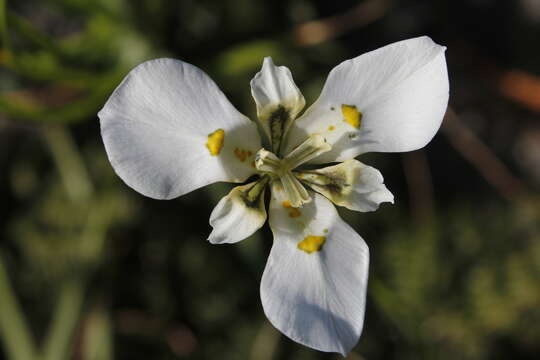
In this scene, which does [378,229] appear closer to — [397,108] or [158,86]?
[397,108]

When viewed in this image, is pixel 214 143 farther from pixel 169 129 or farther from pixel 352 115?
pixel 352 115

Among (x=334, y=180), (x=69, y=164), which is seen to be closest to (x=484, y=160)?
(x=334, y=180)

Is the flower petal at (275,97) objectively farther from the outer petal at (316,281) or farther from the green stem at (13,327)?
the green stem at (13,327)

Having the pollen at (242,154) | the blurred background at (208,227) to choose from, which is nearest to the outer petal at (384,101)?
the pollen at (242,154)

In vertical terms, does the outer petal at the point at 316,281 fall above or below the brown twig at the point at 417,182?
above

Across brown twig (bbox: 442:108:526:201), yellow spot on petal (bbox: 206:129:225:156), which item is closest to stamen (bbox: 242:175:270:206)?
yellow spot on petal (bbox: 206:129:225:156)

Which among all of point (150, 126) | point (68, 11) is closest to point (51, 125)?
point (68, 11)
